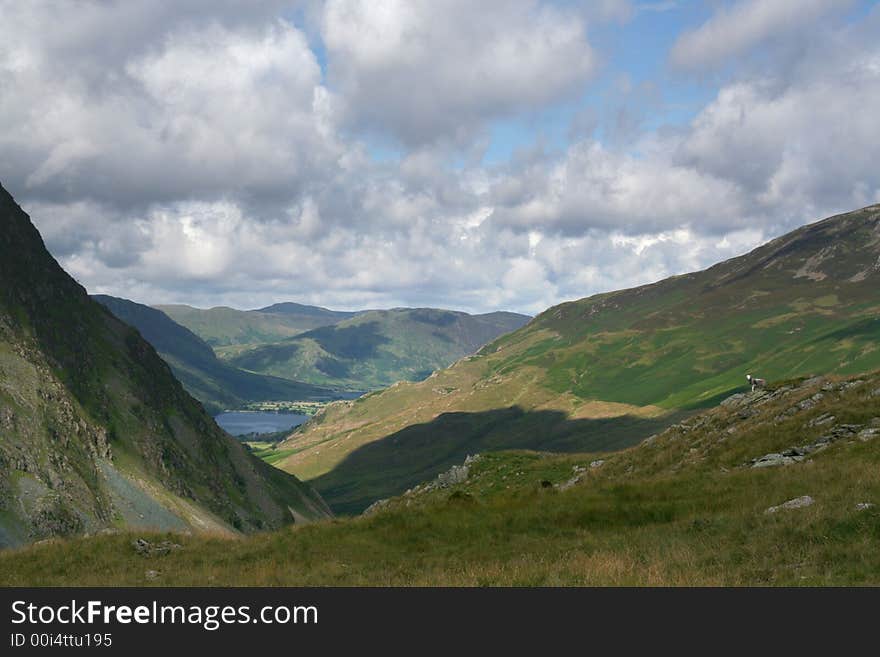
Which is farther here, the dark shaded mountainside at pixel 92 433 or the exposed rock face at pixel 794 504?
the dark shaded mountainside at pixel 92 433

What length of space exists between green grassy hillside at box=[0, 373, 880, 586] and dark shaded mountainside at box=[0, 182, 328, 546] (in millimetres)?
52432

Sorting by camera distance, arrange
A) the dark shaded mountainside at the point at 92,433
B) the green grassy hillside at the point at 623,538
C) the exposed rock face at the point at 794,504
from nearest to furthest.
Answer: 1. the green grassy hillside at the point at 623,538
2. the exposed rock face at the point at 794,504
3. the dark shaded mountainside at the point at 92,433

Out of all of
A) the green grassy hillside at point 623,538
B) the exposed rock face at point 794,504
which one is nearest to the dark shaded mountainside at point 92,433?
the green grassy hillside at point 623,538

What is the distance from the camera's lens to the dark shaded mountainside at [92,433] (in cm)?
9550

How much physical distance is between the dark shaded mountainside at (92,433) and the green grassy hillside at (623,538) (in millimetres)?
52432

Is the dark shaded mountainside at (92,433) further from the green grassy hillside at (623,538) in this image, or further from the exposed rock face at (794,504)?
the exposed rock face at (794,504)

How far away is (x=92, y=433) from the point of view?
120 metres

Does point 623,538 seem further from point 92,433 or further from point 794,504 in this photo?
point 92,433

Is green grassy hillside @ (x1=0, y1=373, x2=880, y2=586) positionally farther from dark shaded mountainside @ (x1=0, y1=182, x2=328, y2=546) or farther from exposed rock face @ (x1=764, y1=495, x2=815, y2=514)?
dark shaded mountainside @ (x1=0, y1=182, x2=328, y2=546)

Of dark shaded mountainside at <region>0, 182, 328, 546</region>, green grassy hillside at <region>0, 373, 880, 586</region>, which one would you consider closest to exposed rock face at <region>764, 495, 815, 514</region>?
green grassy hillside at <region>0, 373, 880, 586</region>

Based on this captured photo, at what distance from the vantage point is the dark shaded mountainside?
95.5 metres
